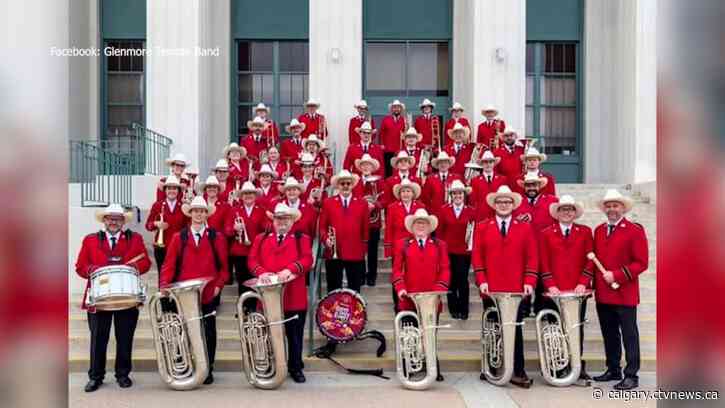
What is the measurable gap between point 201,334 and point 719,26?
22.8ft

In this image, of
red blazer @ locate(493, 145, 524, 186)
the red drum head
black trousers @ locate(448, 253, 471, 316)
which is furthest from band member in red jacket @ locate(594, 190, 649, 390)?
red blazer @ locate(493, 145, 524, 186)

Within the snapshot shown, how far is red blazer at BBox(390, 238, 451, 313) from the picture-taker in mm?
7617

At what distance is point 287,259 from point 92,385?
244 centimetres

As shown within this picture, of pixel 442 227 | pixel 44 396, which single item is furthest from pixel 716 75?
pixel 442 227

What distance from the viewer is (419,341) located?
7395 mm

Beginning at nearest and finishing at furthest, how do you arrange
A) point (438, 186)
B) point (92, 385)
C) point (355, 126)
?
point (92, 385)
point (438, 186)
point (355, 126)

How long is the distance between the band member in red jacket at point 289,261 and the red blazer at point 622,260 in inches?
125

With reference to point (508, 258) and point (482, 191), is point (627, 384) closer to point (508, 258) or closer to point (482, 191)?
point (508, 258)

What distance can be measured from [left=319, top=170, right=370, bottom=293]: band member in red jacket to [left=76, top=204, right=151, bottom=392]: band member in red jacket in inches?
91.5

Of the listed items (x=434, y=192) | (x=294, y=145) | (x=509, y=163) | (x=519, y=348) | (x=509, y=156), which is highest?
(x=294, y=145)

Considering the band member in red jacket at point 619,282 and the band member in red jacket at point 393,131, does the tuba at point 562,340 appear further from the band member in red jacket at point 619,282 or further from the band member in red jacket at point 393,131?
the band member in red jacket at point 393,131

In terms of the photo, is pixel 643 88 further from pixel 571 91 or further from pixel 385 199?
pixel 385 199

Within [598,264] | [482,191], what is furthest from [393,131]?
[598,264]

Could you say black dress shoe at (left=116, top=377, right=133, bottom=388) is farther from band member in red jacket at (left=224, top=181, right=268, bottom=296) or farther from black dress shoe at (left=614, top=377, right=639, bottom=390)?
black dress shoe at (left=614, top=377, right=639, bottom=390)
